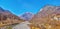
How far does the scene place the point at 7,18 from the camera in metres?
3.87

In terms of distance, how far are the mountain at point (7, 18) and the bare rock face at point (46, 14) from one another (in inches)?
16.6

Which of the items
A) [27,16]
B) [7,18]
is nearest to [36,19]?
[27,16]

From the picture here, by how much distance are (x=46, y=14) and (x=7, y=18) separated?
1042mm

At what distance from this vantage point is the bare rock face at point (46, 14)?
3891 mm

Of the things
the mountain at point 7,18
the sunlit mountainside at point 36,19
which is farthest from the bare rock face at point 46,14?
the mountain at point 7,18

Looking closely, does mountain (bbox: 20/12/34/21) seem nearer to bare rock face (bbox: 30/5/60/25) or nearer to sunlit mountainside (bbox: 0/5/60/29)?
sunlit mountainside (bbox: 0/5/60/29)

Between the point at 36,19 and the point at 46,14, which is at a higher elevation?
the point at 46,14

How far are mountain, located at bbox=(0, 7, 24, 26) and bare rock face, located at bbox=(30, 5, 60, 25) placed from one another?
16.6 inches

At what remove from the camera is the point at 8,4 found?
13.0ft

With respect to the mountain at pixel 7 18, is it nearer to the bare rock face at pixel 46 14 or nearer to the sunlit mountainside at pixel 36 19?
the sunlit mountainside at pixel 36 19

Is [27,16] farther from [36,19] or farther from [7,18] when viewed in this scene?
[7,18]

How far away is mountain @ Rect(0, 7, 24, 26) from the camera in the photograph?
385 cm

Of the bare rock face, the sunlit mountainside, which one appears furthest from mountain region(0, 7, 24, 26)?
the bare rock face

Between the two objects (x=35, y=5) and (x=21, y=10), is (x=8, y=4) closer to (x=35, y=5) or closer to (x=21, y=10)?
(x=21, y=10)
